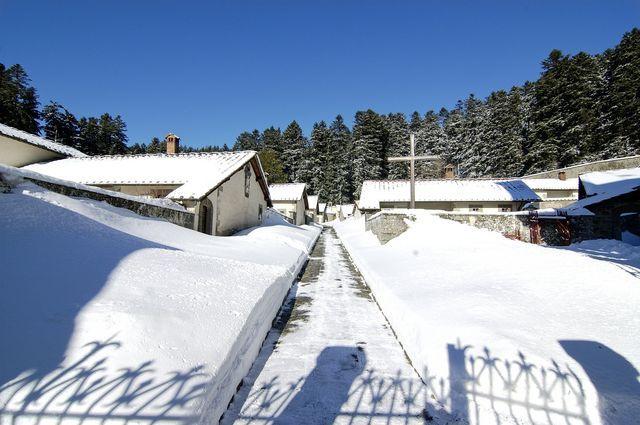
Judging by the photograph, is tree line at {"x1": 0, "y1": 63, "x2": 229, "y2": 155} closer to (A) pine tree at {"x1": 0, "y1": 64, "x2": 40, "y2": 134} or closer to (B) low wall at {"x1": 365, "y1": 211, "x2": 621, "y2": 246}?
(A) pine tree at {"x1": 0, "y1": 64, "x2": 40, "y2": 134}

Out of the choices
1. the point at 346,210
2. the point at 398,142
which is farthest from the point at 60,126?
the point at 398,142

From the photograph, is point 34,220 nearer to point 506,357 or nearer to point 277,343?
point 277,343

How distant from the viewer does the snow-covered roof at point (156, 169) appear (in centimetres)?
1717

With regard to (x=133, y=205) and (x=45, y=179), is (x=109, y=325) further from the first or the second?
(x=133, y=205)

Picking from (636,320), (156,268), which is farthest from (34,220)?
(636,320)

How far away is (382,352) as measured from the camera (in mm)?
5145

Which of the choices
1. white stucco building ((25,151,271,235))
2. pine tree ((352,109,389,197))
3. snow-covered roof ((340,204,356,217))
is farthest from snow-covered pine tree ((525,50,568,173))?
white stucco building ((25,151,271,235))

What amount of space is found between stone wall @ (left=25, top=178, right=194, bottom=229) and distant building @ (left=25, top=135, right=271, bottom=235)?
101cm


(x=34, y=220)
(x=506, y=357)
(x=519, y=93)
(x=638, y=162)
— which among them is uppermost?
(x=519, y=93)

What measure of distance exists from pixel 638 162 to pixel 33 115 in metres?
81.2

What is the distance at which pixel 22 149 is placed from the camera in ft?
71.4

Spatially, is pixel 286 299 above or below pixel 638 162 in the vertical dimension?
below

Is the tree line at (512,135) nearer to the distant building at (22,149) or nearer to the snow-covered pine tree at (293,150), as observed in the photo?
the snow-covered pine tree at (293,150)

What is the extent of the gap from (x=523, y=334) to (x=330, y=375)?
286 centimetres
